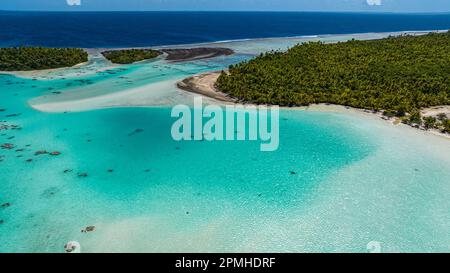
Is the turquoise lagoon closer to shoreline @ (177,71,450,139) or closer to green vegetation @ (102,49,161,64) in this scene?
shoreline @ (177,71,450,139)

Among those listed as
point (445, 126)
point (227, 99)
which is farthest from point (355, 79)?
point (227, 99)

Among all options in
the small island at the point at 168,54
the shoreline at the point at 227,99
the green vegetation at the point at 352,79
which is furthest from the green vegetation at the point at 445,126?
the small island at the point at 168,54

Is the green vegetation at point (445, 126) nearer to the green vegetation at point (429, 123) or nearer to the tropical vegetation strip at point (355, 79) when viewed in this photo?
the tropical vegetation strip at point (355, 79)

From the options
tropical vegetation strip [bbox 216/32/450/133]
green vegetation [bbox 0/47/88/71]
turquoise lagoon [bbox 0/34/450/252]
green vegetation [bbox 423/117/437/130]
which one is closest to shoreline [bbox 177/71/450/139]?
green vegetation [bbox 423/117/437/130]

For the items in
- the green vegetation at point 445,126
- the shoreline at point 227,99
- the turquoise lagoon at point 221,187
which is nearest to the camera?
the turquoise lagoon at point 221,187

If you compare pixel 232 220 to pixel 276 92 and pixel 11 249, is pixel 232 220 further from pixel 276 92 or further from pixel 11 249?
pixel 276 92

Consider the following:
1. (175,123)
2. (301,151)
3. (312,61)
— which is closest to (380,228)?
(301,151)

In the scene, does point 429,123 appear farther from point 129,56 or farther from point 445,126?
point 129,56
